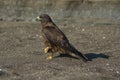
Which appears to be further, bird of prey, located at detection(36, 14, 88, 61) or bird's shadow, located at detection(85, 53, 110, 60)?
bird's shadow, located at detection(85, 53, 110, 60)

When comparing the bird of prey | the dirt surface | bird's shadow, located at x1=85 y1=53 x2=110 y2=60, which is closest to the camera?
the dirt surface

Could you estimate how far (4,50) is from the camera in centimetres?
1256

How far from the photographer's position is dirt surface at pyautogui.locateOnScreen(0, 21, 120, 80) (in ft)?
32.7

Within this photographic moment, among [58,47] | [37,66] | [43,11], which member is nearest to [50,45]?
[58,47]

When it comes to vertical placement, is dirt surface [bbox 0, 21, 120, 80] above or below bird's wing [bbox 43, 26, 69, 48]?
below

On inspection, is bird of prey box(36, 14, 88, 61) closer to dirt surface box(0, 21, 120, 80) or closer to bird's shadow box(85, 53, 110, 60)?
dirt surface box(0, 21, 120, 80)

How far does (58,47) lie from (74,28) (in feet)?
14.1

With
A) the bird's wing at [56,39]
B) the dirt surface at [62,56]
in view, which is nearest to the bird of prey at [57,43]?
the bird's wing at [56,39]

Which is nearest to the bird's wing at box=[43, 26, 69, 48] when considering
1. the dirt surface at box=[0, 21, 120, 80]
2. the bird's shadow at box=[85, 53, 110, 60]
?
the dirt surface at box=[0, 21, 120, 80]

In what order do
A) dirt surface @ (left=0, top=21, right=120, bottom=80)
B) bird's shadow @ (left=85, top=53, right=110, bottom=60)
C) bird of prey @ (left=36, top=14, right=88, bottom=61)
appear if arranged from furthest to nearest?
bird's shadow @ (left=85, top=53, right=110, bottom=60), bird of prey @ (left=36, top=14, right=88, bottom=61), dirt surface @ (left=0, top=21, right=120, bottom=80)

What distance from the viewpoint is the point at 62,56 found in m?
11.6

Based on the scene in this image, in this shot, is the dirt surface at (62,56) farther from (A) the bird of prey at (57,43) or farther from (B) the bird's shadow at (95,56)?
(A) the bird of prey at (57,43)

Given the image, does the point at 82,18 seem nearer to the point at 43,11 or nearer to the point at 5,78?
the point at 43,11

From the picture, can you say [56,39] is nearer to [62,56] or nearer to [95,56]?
[62,56]
